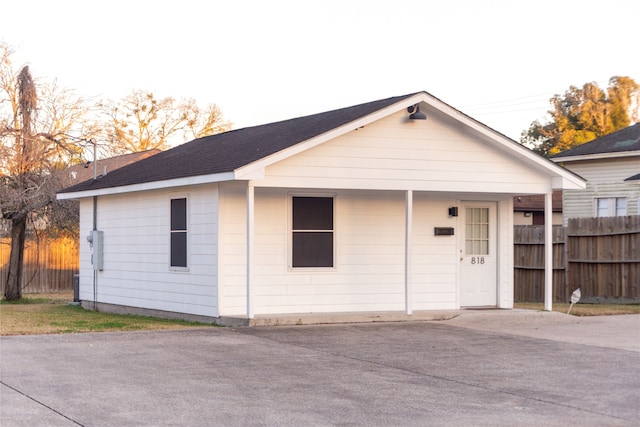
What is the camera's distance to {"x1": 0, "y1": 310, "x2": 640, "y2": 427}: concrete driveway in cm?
877

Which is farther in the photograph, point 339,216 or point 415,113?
point 339,216

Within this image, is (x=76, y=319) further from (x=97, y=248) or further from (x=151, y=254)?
(x=97, y=248)

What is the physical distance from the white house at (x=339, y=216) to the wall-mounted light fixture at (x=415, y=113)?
2cm

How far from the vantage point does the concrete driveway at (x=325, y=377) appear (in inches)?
345

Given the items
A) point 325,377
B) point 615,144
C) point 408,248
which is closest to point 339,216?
point 408,248

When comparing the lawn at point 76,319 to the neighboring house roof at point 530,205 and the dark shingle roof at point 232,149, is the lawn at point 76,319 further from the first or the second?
the neighboring house roof at point 530,205

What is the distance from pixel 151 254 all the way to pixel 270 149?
4.35 metres

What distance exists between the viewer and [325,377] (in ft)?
36.0

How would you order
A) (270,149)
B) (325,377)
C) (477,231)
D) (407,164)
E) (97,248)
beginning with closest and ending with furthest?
1. (325,377)
2. (270,149)
3. (407,164)
4. (477,231)
5. (97,248)

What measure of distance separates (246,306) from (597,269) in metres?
11.2

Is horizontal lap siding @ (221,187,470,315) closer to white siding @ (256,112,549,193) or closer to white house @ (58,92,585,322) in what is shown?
white house @ (58,92,585,322)

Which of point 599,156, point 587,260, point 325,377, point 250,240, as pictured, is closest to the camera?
point 325,377

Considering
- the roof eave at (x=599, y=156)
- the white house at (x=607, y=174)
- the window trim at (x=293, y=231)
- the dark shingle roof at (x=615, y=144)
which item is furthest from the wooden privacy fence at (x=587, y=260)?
the window trim at (x=293, y=231)

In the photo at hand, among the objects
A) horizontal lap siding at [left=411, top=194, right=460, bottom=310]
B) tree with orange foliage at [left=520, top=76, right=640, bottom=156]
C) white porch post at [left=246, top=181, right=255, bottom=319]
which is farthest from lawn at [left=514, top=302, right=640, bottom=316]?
tree with orange foliage at [left=520, top=76, right=640, bottom=156]
